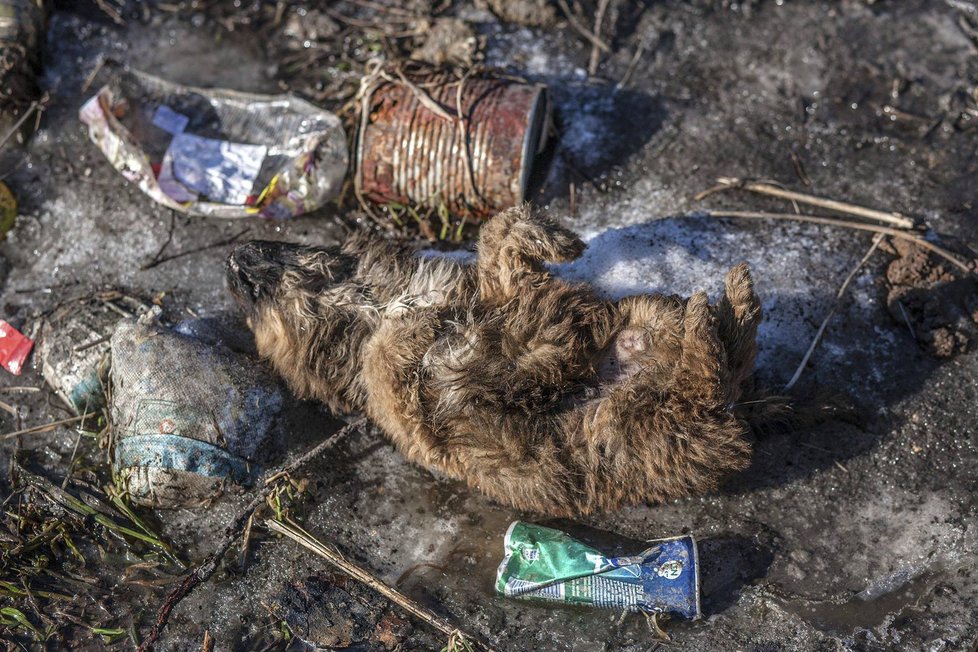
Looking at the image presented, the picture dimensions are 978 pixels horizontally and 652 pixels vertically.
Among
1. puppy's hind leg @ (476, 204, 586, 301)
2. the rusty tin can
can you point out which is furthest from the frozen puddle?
the rusty tin can

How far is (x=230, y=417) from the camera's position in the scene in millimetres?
4289

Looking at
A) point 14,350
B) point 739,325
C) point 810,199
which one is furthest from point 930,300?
point 14,350

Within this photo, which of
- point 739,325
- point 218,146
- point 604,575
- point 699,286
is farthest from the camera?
point 218,146

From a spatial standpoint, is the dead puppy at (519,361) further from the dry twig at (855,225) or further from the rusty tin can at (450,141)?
the dry twig at (855,225)

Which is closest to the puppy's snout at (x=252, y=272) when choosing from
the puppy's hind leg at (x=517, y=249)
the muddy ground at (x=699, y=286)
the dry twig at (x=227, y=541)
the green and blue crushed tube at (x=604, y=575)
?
the muddy ground at (x=699, y=286)

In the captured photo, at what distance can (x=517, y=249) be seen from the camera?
4.01 m

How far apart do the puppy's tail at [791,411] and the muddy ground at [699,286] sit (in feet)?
0.34

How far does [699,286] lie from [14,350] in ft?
13.0

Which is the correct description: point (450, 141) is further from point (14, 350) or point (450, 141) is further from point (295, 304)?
point (14, 350)

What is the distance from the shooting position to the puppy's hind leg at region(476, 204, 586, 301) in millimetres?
4004

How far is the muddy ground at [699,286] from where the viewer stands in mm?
4098

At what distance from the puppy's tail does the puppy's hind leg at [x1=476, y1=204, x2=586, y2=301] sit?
1.13 m

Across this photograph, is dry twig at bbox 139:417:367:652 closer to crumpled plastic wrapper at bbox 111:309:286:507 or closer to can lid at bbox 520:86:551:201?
crumpled plastic wrapper at bbox 111:309:286:507

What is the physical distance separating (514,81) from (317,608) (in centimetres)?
316
